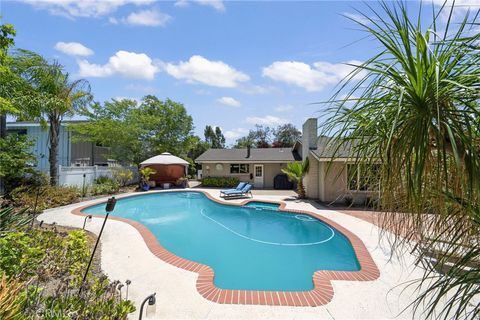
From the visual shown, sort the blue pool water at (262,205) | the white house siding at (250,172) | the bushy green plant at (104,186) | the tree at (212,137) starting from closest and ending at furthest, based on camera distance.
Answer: the blue pool water at (262,205)
the bushy green plant at (104,186)
the white house siding at (250,172)
the tree at (212,137)

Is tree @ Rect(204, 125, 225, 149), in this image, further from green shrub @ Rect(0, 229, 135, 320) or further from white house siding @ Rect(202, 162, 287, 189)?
green shrub @ Rect(0, 229, 135, 320)

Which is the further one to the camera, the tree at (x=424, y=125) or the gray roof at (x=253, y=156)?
the gray roof at (x=253, y=156)

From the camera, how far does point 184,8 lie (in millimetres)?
8375

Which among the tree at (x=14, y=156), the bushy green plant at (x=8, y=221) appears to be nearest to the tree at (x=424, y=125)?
the bushy green plant at (x=8, y=221)

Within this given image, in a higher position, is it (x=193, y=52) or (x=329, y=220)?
(x=193, y=52)

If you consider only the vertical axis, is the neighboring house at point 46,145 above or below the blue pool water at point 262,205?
above

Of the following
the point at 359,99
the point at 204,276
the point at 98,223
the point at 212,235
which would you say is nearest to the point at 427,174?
the point at 359,99

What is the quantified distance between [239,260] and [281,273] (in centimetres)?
172

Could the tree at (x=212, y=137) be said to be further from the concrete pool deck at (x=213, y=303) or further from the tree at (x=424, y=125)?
the tree at (x=424, y=125)

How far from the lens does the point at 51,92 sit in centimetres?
1563

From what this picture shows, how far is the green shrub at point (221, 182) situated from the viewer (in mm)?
26078

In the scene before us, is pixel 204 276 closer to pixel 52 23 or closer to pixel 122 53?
pixel 52 23

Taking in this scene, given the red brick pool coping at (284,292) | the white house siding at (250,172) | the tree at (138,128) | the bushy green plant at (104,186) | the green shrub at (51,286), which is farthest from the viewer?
the white house siding at (250,172)

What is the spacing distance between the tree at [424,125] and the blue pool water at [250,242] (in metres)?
5.83
